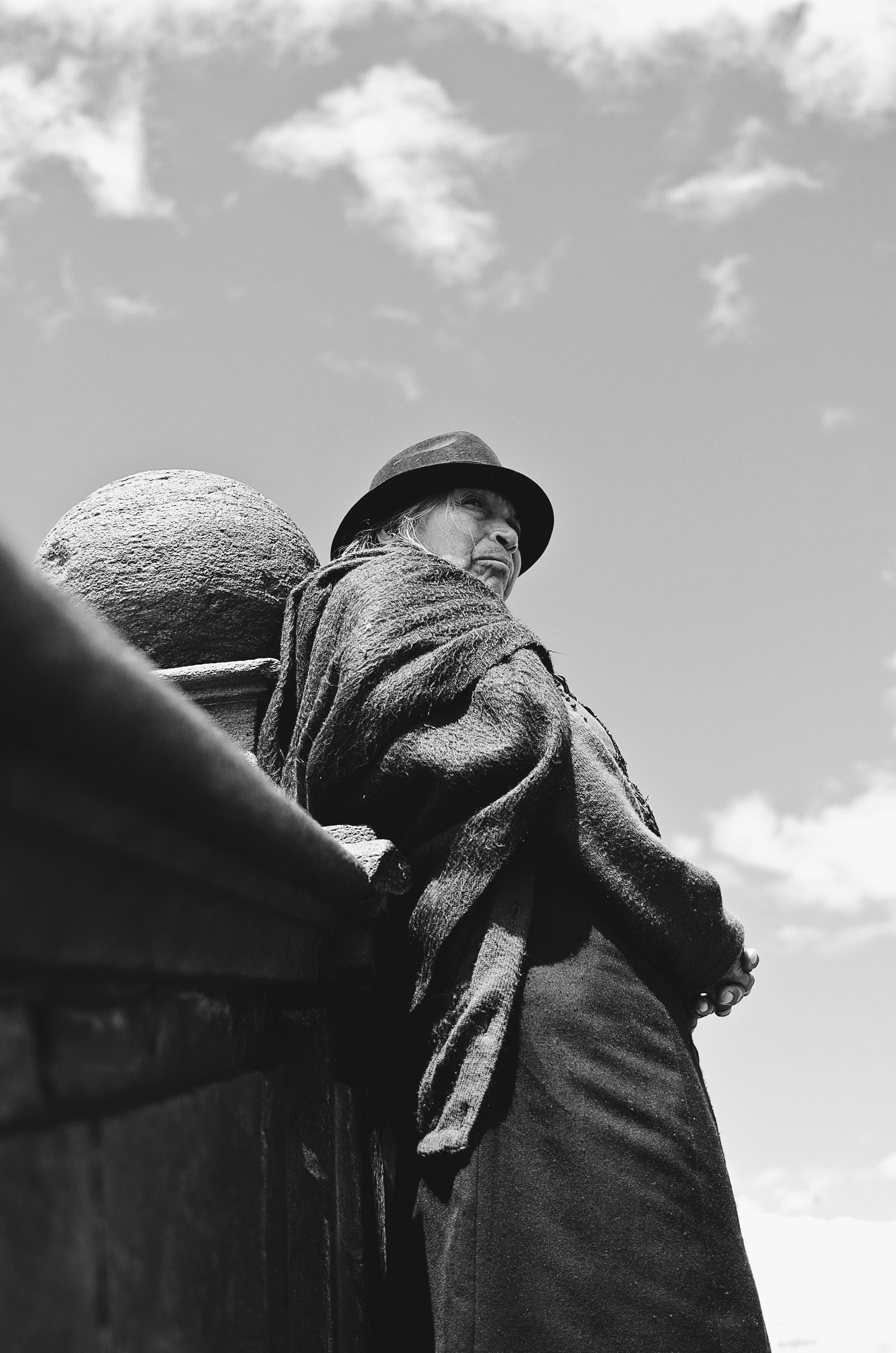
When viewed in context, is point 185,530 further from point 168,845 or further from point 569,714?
point 168,845

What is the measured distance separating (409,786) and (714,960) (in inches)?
27.7

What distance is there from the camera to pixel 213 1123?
1584 millimetres

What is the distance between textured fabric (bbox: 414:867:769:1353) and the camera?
6.63 ft

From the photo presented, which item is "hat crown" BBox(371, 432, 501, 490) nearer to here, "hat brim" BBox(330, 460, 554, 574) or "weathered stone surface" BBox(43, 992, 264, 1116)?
"hat brim" BBox(330, 460, 554, 574)

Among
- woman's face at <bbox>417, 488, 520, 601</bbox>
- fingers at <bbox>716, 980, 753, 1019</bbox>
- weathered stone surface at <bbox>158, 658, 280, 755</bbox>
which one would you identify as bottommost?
fingers at <bbox>716, 980, 753, 1019</bbox>

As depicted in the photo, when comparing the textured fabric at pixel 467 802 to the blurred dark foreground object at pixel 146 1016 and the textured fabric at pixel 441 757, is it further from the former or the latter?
the blurred dark foreground object at pixel 146 1016

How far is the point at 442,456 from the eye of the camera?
3.44 m

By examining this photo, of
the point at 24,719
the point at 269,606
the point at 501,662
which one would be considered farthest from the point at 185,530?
the point at 24,719

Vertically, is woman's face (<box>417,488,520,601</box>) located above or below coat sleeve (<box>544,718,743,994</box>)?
above

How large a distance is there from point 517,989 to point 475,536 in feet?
4.83

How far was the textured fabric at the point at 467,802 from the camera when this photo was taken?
2.28 meters

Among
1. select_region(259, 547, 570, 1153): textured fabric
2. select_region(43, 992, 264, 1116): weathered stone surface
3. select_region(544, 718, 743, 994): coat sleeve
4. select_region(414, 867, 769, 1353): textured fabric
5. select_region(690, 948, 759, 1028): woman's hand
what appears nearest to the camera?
select_region(43, 992, 264, 1116): weathered stone surface

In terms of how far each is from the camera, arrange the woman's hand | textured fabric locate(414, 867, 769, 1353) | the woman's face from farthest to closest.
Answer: the woman's face, the woman's hand, textured fabric locate(414, 867, 769, 1353)

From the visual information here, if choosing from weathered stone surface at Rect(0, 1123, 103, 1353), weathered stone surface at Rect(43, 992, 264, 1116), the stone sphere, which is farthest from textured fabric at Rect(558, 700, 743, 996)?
weathered stone surface at Rect(0, 1123, 103, 1353)
